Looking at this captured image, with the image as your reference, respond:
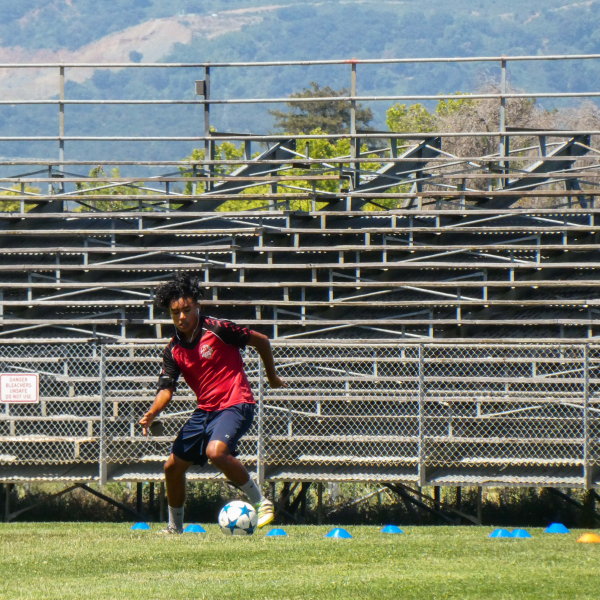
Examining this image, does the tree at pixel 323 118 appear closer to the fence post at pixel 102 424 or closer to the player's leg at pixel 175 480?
the fence post at pixel 102 424

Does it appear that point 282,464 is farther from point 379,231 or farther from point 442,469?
point 379,231

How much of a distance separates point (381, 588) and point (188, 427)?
2212 millimetres

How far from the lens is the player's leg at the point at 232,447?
7.25 meters

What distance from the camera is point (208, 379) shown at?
24.8ft

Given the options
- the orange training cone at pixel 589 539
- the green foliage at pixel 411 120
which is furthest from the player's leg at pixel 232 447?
the green foliage at pixel 411 120

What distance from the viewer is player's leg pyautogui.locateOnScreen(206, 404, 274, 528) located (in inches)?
286

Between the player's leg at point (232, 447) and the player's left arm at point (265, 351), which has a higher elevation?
the player's left arm at point (265, 351)

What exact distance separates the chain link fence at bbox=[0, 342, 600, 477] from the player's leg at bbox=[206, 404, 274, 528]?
353 cm

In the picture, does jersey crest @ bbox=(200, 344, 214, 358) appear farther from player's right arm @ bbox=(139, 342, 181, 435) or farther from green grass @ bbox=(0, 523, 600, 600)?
green grass @ bbox=(0, 523, 600, 600)

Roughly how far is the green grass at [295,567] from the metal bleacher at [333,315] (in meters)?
2.86

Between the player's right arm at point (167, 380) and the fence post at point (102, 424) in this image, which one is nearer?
the player's right arm at point (167, 380)

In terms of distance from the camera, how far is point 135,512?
40.9ft

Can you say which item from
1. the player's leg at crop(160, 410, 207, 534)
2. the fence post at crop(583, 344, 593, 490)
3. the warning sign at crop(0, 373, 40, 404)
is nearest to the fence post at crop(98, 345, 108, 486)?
the warning sign at crop(0, 373, 40, 404)

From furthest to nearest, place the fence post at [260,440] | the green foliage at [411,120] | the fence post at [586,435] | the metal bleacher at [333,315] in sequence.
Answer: the green foliage at [411,120], the metal bleacher at [333,315], the fence post at [260,440], the fence post at [586,435]
